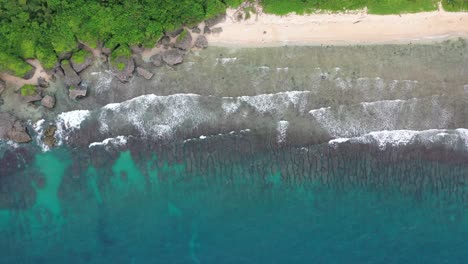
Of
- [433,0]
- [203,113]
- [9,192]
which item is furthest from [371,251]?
[9,192]

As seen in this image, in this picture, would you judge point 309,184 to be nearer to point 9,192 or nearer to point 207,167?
point 207,167

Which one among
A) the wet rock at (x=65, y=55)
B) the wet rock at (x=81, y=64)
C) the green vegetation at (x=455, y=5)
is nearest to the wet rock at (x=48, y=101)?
the wet rock at (x=81, y=64)

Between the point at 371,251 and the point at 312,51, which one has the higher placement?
the point at 312,51

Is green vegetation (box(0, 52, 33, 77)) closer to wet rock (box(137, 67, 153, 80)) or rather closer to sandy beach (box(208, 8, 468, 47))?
wet rock (box(137, 67, 153, 80))

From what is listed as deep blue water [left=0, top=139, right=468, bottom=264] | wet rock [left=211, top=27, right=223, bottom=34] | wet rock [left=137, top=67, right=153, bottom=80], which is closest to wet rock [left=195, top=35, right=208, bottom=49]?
wet rock [left=211, top=27, right=223, bottom=34]

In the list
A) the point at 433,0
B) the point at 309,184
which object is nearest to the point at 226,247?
the point at 309,184

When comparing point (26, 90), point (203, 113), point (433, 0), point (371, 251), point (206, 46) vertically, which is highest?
point (433, 0)

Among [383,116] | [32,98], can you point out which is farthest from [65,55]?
[383,116]
